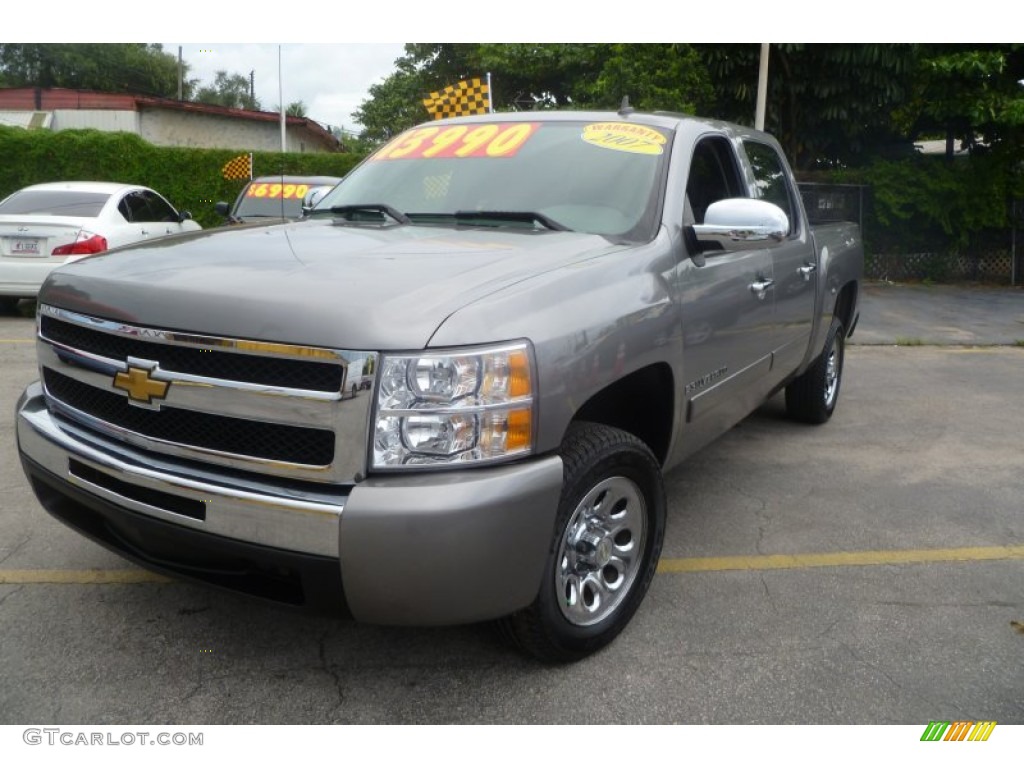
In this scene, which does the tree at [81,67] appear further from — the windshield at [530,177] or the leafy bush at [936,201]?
the windshield at [530,177]

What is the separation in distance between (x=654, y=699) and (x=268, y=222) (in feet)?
7.84

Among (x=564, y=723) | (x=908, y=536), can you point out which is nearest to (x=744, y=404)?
(x=908, y=536)

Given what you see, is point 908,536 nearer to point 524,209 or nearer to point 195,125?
point 524,209

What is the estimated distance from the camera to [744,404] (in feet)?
13.0

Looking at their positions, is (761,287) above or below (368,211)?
below

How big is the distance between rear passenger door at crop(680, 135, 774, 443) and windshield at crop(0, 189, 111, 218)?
24.2ft

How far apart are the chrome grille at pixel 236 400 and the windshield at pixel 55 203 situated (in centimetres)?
747

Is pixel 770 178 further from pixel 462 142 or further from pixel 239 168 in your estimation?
pixel 239 168

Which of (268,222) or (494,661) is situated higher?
(268,222)

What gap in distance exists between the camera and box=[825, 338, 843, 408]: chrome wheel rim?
5578mm

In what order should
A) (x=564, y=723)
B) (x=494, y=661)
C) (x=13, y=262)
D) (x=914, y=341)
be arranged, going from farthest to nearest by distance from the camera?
(x=914, y=341) < (x=13, y=262) < (x=494, y=661) < (x=564, y=723)

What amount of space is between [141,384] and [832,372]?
461 centimetres

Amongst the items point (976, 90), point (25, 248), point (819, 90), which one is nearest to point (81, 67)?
point (819, 90)

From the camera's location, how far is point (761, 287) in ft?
12.3
